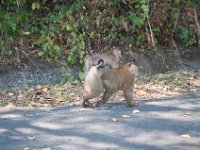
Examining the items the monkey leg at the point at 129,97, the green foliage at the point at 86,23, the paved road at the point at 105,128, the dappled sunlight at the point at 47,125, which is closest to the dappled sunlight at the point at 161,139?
the paved road at the point at 105,128

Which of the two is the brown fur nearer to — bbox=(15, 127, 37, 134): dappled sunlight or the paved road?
the paved road

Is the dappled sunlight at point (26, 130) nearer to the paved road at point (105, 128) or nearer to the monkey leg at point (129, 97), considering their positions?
the paved road at point (105, 128)

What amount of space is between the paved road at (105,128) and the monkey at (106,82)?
19 centimetres

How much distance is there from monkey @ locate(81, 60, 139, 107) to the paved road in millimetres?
192

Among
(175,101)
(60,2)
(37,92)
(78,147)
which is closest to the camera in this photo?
(78,147)

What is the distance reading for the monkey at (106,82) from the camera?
852 cm

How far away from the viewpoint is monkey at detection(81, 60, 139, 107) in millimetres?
8516

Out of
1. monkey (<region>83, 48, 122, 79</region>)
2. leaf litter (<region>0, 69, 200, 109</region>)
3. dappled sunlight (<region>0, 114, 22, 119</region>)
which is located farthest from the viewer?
monkey (<region>83, 48, 122, 79</region>)

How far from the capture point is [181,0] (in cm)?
1454

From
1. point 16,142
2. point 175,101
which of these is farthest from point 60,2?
point 16,142

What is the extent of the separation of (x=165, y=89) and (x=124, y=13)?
197 inches

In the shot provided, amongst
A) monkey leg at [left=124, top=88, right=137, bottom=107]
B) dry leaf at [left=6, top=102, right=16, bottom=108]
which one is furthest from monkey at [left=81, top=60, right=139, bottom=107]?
dry leaf at [left=6, top=102, right=16, bottom=108]

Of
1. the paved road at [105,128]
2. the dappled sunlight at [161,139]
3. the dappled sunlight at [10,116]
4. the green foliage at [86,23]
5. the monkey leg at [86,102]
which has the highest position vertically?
the green foliage at [86,23]

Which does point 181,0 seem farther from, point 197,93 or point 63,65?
point 197,93
